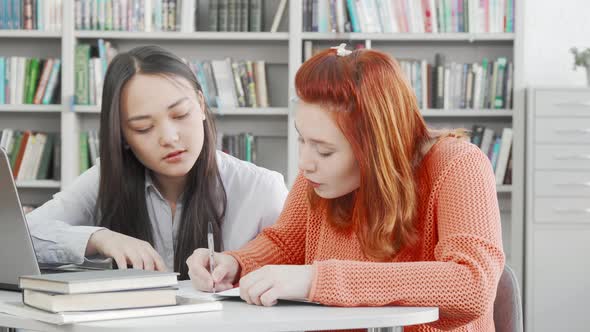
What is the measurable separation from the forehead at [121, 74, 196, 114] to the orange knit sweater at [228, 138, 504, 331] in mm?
512

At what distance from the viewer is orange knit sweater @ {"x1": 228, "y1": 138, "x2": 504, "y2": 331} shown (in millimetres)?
1284

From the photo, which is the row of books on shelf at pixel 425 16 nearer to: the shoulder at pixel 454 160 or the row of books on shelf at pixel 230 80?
the row of books on shelf at pixel 230 80

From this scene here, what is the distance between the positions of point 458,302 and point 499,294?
392 mm

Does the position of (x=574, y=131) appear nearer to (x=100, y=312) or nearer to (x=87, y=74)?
(x=87, y=74)

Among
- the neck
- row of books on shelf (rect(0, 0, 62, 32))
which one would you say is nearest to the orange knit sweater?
the neck

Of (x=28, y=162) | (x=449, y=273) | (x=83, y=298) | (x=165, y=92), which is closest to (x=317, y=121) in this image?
(x=449, y=273)

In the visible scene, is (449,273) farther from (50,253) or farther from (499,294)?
(50,253)

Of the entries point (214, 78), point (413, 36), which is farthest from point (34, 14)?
point (413, 36)

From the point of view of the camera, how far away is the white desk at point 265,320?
1.13 m

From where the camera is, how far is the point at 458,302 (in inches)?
50.8

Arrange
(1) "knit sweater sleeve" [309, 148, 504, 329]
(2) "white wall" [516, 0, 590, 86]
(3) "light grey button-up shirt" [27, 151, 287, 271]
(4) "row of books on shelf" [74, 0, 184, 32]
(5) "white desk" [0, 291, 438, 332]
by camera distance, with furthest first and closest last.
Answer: (2) "white wall" [516, 0, 590, 86], (4) "row of books on shelf" [74, 0, 184, 32], (3) "light grey button-up shirt" [27, 151, 287, 271], (1) "knit sweater sleeve" [309, 148, 504, 329], (5) "white desk" [0, 291, 438, 332]

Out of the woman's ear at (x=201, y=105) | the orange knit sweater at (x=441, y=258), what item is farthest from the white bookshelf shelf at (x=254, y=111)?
the orange knit sweater at (x=441, y=258)

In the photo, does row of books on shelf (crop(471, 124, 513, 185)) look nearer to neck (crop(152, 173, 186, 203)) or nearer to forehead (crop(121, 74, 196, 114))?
neck (crop(152, 173, 186, 203))

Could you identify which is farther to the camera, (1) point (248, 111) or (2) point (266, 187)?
(1) point (248, 111)
